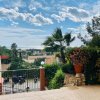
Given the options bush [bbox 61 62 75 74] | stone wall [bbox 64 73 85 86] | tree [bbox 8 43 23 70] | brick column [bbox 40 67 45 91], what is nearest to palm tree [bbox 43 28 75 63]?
tree [bbox 8 43 23 70]

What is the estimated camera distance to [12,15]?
2056cm

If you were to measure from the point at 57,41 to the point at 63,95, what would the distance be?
15765 mm

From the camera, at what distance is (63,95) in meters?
7.84

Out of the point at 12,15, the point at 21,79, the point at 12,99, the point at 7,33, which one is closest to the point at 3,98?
the point at 12,99

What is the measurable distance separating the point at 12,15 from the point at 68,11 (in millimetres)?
4824

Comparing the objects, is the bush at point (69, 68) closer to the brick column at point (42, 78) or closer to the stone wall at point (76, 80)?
the stone wall at point (76, 80)

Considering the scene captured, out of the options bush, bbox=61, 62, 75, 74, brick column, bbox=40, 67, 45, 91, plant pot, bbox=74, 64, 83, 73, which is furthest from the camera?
brick column, bbox=40, 67, 45, 91

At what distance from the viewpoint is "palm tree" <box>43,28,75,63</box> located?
23.0 metres

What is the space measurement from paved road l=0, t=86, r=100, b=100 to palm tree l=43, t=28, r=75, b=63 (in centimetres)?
1439

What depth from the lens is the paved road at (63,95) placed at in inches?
294

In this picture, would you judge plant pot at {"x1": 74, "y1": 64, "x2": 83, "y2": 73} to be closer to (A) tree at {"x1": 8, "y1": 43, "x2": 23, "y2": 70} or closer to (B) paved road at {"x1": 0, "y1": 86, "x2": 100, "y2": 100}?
(B) paved road at {"x1": 0, "y1": 86, "x2": 100, "y2": 100}

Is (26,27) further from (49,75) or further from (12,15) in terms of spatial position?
(49,75)

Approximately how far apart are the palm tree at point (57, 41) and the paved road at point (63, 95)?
1439cm

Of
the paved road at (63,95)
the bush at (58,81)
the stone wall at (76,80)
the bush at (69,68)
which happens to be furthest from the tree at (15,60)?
the paved road at (63,95)
